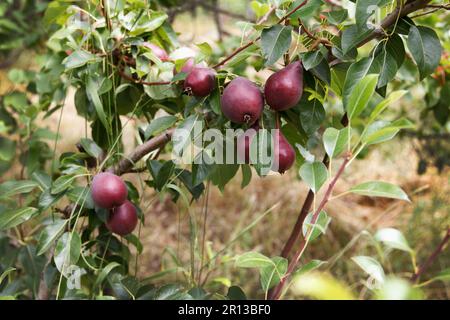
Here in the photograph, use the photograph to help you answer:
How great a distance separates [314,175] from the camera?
75 cm

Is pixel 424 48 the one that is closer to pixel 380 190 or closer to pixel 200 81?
pixel 380 190

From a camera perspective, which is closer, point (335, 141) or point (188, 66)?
point (335, 141)

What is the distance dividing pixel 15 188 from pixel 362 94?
2.14ft

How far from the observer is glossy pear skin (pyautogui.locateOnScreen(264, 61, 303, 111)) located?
2.49ft

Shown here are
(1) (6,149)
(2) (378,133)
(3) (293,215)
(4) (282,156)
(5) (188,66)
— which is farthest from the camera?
(3) (293,215)

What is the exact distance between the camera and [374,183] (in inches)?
28.0

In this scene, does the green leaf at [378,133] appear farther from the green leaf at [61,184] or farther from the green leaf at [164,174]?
the green leaf at [61,184]

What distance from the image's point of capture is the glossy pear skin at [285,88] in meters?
0.76

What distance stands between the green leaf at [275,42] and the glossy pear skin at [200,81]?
0.10 m

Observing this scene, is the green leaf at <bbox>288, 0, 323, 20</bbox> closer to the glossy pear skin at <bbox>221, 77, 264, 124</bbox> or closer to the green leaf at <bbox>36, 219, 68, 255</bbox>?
the glossy pear skin at <bbox>221, 77, 264, 124</bbox>

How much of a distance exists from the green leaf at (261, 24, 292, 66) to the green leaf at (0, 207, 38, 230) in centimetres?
50

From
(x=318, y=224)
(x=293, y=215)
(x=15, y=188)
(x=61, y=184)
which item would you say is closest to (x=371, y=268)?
(x=318, y=224)

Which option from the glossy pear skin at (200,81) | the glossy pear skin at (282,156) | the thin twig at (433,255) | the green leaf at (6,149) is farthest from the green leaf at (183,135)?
the green leaf at (6,149)

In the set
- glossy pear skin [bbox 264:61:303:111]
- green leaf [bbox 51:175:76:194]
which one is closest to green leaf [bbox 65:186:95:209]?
green leaf [bbox 51:175:76:194]
